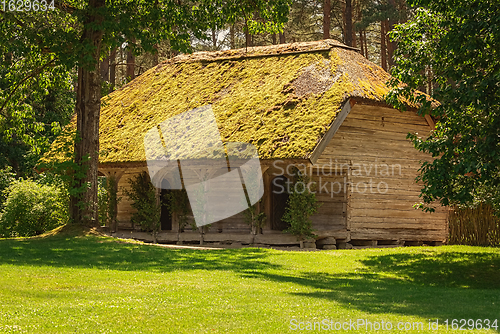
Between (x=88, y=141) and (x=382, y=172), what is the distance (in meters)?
10.5

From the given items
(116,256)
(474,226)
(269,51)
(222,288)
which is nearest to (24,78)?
(116,256)

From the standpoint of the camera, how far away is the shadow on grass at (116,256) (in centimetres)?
1296

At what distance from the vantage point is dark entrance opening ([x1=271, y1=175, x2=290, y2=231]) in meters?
21.2

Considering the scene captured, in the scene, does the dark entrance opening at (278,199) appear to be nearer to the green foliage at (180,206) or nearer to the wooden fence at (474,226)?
the green foliage at (180,206)

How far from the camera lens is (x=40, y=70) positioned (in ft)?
63.1

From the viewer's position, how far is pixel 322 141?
18.2 metres

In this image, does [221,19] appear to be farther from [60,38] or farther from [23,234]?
[23,234]

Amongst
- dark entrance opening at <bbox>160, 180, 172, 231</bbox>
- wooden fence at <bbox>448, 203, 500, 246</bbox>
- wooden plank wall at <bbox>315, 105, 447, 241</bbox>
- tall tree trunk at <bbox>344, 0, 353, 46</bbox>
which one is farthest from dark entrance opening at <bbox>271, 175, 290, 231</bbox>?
tall tree trunk at <bbox>344, 0, 353, 46</bbox>

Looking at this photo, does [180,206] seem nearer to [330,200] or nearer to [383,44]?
[330,200]

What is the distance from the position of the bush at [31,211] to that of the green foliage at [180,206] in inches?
178

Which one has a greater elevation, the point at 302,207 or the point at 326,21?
the point at 326,21

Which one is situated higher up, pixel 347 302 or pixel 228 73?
pixel 228 73

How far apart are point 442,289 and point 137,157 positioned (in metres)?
13.5

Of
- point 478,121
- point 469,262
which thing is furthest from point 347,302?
point 469,262
